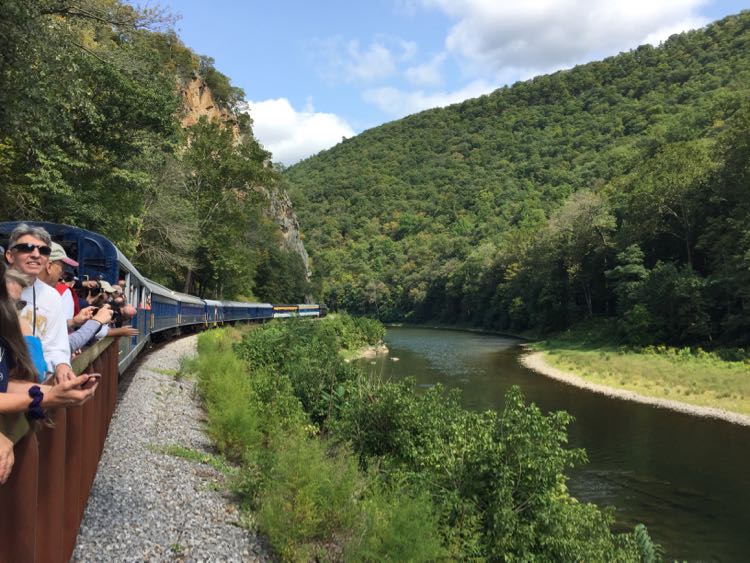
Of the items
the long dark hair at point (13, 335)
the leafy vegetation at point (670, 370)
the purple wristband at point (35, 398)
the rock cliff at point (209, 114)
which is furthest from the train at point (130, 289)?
the leafy vegetation at point (670, 370)

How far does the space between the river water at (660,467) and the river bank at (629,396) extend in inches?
28.8

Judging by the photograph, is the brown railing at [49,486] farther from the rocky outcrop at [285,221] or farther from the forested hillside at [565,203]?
the rocky outcrop at [285,221]

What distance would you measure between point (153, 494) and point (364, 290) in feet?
386

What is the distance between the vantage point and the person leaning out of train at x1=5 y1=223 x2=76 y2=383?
337 centimetres

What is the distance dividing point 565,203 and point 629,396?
38285 mm

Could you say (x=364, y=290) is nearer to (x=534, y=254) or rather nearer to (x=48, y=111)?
(x=534, y=254)

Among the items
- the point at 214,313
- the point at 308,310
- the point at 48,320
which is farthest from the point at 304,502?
the point at 308,310

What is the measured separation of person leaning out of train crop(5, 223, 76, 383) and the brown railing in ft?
1.41

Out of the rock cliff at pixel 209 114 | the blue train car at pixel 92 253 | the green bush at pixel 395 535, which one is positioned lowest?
the green bush at pixel 395 535

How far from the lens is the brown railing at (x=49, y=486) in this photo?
105 inches

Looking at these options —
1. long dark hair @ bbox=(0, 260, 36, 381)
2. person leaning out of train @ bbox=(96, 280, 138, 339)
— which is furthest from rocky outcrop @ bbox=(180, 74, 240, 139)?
long dark hair @ bbox=(0, 260, 36, 381)

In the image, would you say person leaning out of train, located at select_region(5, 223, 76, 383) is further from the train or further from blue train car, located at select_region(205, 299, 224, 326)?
blue train car, located at select_region(205, 299, 224, 326)

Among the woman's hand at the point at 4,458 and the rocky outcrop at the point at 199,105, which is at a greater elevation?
the rocky outcrop at the point at 199,105

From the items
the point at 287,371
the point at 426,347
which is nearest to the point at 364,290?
the point at 426,347
